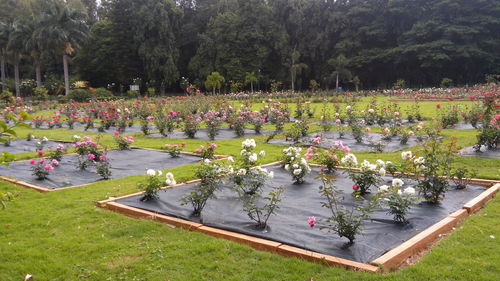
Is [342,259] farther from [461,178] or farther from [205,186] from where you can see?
[461,178]

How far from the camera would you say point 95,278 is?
2965 millimetres

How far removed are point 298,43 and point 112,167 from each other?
3589cm

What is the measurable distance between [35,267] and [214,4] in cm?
4411

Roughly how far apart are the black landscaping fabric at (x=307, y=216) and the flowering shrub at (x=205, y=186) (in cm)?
10

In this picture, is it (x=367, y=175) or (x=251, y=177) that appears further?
(x=251, y=177)

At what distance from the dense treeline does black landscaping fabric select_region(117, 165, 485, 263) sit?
3137 centimetres

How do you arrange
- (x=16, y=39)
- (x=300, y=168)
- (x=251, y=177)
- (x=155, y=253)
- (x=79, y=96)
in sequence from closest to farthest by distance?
(x=155, y=253) → (x=251, y=177) → (x=300, y=168) → (x=79, y=96) → (x=16, y=39)

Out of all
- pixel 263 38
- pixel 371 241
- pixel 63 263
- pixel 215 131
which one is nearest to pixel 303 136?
pixel 215 131

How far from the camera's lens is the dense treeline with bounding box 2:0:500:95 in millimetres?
36281

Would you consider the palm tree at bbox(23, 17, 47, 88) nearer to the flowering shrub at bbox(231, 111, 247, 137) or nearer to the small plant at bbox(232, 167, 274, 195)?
the flowering shrub at bbox(231, 111, 247, 137)

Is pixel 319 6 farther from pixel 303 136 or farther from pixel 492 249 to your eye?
pixel 492 249

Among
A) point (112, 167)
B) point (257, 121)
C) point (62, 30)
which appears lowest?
point (112, 167)

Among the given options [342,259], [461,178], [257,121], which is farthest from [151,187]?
[257,121]

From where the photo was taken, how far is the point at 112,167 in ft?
22.7
